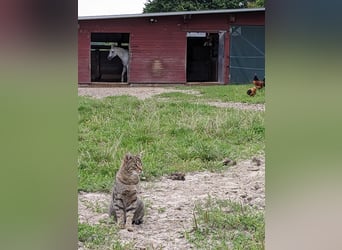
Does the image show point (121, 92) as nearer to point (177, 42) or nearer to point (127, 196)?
point (177, 42)

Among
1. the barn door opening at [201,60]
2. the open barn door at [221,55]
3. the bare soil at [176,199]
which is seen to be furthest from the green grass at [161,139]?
the barn door opening at [201,60]

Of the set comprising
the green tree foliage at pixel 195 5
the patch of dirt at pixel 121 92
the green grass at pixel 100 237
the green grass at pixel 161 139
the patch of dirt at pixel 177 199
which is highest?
the green tree foliage at pixel 195 5

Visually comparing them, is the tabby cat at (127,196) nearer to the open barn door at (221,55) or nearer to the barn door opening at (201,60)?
the open barn door at (221,55)

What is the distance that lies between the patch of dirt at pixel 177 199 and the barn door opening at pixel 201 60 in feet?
51.6

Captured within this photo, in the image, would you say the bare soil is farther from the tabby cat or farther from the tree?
the tree

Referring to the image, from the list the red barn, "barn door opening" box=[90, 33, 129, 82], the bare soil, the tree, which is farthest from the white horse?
the tree

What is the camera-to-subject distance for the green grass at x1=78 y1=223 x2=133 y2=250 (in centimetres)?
269

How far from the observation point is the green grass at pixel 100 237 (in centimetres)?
269

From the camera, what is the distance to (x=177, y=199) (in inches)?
151
